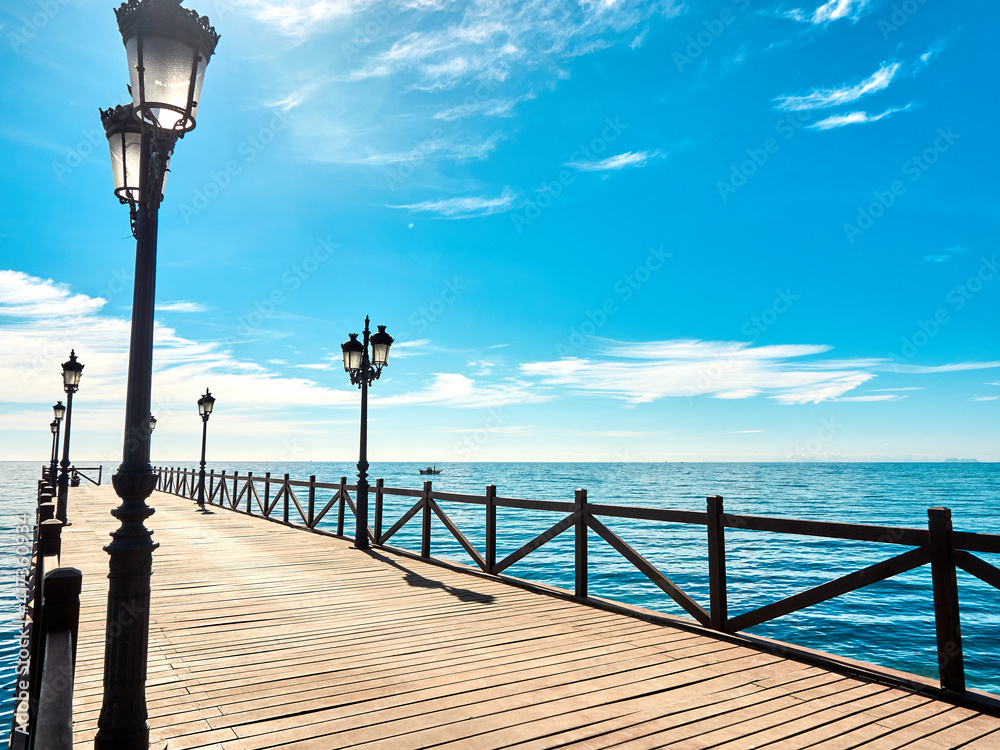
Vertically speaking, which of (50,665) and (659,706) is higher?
(50,665)

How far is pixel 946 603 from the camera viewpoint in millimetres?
4543

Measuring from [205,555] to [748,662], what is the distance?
9743 mm

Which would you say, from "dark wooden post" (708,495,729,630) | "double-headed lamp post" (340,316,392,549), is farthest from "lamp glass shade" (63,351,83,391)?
"dark wooden post" (708,495,729,630)

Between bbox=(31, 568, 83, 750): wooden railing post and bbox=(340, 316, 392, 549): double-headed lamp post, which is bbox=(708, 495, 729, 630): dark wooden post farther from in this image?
bbox=(340, 316, 392, 549): double-headed lamp post

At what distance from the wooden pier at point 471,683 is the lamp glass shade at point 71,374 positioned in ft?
36.2

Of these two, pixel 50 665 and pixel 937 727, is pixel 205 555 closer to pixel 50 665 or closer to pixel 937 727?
pixel 50 665

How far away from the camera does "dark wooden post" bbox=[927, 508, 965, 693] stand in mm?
4406

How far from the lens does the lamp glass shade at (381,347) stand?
13.0 metres

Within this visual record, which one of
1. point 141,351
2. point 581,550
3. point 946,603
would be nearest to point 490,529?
point 581,550

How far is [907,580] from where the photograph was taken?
19.2 meters

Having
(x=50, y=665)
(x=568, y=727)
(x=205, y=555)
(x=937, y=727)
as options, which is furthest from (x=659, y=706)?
(x=205, y=555)

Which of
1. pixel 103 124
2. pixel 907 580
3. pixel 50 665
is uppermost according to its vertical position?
pixel 103 124

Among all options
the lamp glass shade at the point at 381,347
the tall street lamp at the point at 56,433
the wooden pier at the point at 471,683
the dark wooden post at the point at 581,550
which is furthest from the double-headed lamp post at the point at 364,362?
the tall street lamp at the point at 56,433

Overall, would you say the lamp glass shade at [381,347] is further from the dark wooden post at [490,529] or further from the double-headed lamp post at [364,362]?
the dark wooden post at [490,529]
